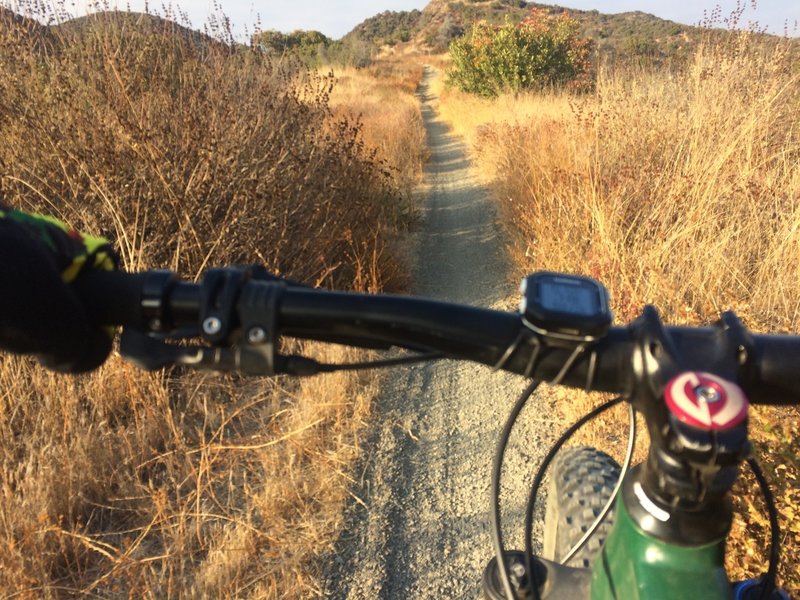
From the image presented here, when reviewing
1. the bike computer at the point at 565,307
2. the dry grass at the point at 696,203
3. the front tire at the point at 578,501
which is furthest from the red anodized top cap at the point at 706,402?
the dry grass at the point at 696,203

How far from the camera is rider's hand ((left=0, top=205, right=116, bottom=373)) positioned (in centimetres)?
70

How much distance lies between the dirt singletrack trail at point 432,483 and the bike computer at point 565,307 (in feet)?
6.92

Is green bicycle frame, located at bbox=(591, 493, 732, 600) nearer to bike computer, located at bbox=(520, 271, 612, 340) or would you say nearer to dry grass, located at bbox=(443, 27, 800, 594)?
bike computer, located at bbox=(520, 271, 612, 340)

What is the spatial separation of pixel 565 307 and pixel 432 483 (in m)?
2.55

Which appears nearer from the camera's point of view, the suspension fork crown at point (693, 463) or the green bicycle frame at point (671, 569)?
the suspension fork crown at point (693, 463)

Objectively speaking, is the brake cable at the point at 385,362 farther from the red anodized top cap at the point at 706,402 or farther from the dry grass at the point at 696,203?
the dry grass at the point at 696,203

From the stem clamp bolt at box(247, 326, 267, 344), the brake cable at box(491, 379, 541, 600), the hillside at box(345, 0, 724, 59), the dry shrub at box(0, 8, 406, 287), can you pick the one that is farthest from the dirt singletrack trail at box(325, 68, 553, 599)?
the hillside at box(345, 0, 724, 59)

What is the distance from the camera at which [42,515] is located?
226cm

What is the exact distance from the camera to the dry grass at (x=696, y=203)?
3.10 m

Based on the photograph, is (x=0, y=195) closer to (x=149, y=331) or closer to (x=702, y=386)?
(x=149, y=331)

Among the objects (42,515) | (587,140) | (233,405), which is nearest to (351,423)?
(233,405)

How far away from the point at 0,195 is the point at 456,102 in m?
15.7

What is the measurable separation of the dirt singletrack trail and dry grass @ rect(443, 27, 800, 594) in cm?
57

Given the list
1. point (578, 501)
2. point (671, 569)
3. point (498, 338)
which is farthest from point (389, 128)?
point (671, 569)
